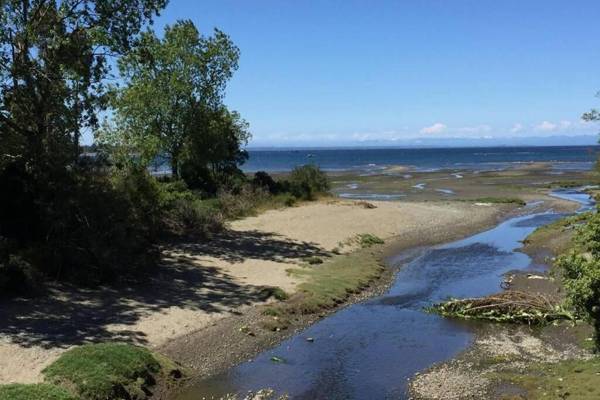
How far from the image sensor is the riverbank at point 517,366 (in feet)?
39.1

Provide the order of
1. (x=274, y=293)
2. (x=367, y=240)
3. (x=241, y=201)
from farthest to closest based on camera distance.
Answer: (x=241, y=201), (x=367, y=240), (x=274, y=293)

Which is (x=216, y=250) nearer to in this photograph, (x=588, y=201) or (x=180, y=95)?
(x=180, y=95)

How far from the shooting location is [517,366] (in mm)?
13672

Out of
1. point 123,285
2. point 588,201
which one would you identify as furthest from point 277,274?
point 588,201

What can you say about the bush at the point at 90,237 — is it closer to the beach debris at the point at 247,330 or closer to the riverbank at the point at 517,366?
the beach debris at the point at 247,330

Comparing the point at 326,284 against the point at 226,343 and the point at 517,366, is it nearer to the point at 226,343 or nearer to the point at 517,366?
the point at 226,343

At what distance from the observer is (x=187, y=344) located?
1522cm

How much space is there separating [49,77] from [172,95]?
1724cm

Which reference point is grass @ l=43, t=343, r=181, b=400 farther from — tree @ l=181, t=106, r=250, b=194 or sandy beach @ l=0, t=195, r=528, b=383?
tree @ l=181, t=106, r=250, b=194

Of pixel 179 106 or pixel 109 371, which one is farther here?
pixel 179 106

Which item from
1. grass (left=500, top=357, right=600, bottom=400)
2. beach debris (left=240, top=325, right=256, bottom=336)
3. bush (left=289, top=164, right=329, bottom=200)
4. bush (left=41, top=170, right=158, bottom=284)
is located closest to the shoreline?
beach debris (left=240, top=325, right=256, bottom=336)

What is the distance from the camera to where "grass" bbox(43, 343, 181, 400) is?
11.7 m

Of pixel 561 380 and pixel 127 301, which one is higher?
pixel 127 301

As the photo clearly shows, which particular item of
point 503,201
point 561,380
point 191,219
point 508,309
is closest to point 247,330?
point 508,309
